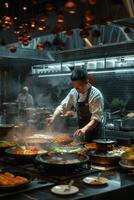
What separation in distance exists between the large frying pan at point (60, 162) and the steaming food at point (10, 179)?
0.88 ft

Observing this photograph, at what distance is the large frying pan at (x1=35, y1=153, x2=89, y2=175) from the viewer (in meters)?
2.82

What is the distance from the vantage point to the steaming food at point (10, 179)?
2.49 metres

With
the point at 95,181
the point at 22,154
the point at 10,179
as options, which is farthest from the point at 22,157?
the point at 95,181

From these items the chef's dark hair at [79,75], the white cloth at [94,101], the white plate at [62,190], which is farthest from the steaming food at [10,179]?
the chef's dark hair at [79,75]

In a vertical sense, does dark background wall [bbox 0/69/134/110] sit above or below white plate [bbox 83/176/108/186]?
above

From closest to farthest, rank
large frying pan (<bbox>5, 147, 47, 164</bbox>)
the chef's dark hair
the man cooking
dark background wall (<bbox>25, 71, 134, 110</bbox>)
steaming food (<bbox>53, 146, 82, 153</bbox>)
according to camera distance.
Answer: large frying pan (<bbox>5, 147, 47, 164</bbox>) → steaming food (<bbox>53, 146, 82, 153</bbox>) → the man cooking → the chef's dark hair → dark background wall (<bbox>25, 71, 134, 110</bbox>)

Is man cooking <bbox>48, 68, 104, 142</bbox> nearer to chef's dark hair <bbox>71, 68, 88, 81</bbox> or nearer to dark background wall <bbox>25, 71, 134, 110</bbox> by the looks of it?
chef's dark hair <bbox>71, 68, 88, 81</bbox>

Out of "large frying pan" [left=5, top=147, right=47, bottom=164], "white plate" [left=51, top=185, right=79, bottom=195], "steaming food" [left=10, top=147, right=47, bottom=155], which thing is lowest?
"white plate" [left=51, top=185, right=79, bottom=195]

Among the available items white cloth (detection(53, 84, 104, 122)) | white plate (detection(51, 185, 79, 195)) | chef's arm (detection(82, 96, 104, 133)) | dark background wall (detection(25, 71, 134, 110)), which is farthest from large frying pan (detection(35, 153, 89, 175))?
dark background wall (detection(25, 71, 134, 110))

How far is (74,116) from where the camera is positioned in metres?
7.29

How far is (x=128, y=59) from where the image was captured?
823cm

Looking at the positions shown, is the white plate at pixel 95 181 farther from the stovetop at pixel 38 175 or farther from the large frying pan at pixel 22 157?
the large frying pan at pixel 22 157

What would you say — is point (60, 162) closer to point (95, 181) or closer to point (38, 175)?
point (38, 175)

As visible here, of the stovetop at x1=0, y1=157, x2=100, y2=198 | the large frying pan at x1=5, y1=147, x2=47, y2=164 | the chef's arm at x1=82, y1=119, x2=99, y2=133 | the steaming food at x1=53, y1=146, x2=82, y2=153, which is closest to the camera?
the stovetop at x1=0, y1=157, x2=100, y2=198
